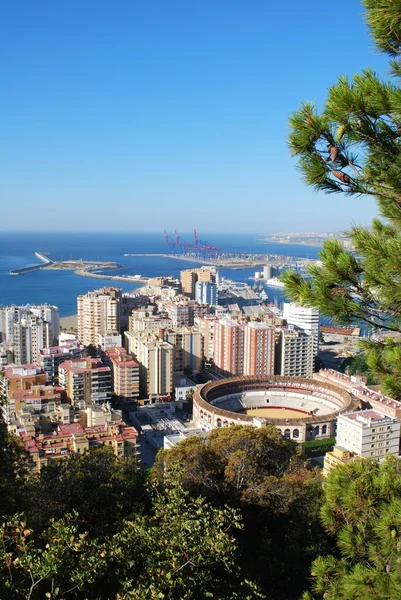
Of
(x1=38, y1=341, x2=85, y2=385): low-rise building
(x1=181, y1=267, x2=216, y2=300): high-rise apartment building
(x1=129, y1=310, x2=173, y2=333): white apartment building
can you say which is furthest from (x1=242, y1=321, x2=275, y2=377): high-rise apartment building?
(x1=181, y1=267, x2=216, y2=300): high-rise apartment building

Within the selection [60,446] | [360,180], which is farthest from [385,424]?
[360,180]

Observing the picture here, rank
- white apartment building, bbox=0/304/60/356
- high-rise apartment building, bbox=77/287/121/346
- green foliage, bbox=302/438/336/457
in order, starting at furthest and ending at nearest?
high-rise apartment building, bbox=77/287/121/346 → white apartment building, bbox=0/304/60/356 → green foliage, bbox=302/438/336/457

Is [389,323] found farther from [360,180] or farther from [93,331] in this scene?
[93,331]

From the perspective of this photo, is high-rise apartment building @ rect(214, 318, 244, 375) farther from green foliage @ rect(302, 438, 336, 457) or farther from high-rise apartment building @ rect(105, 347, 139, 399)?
green foliage @ rect(302, 438, 336, 457)

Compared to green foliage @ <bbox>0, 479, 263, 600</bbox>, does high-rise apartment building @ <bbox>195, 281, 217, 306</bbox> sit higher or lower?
lower

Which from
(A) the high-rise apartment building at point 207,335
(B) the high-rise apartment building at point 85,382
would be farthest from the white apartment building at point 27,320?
(A) the high-rise apartment building at point 207,335

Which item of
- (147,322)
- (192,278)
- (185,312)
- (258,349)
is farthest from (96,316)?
(192,278)

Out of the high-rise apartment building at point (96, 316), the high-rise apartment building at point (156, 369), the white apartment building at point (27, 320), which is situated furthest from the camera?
the high-rise apartment building at point (96, 316)

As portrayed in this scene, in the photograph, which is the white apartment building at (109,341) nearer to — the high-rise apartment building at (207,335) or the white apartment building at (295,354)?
the high-rise apartment building at (207,335)
